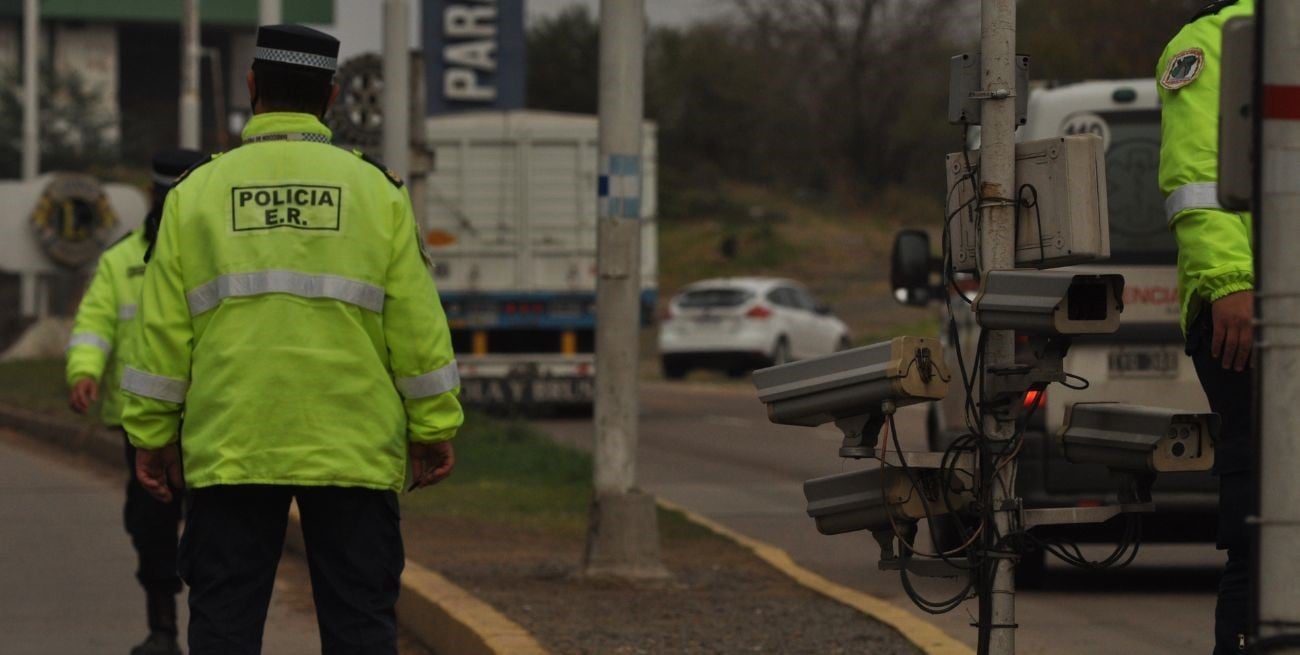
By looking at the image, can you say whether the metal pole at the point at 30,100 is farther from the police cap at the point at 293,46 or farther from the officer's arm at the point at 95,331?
the police cap at the point at 293,46

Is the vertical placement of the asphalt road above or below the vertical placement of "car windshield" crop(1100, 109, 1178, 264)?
below

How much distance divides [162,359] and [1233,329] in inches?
93.6

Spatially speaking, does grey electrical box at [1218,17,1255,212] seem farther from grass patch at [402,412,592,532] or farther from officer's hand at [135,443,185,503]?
grass patch at [402,412,592,532]

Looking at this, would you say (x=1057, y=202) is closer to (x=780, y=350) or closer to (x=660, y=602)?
(x=660, y=602)

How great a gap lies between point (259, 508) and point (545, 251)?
65.3ft

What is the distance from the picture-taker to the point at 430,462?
512cm

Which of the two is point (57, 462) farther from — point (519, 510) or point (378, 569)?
point (378, 569)

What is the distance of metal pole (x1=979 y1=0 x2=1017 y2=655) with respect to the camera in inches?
200

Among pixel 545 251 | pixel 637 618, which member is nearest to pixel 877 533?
pixel 637 618

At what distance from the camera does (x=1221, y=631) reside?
4.84 m

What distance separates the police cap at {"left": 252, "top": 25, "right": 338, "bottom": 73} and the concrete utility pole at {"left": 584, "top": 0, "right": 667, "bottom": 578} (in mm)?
4227

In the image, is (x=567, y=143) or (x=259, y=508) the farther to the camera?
(x=567, y=143)

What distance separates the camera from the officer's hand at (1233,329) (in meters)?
4.75

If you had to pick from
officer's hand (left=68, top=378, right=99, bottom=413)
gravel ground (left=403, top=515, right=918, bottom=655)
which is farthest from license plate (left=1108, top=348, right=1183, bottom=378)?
officer's hand (left=68, top=378, right=99, bottom=413)
